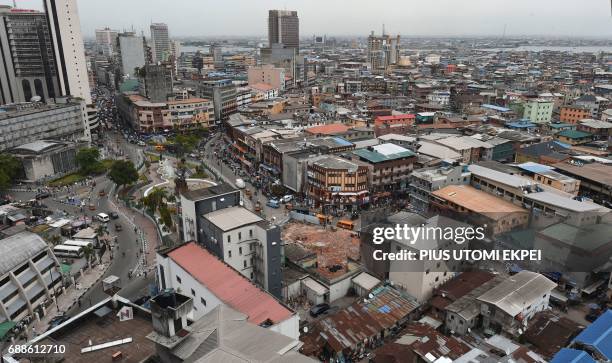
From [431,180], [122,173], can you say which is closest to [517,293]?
[431,180]

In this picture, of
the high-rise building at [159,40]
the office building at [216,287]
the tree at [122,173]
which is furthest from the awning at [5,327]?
the high-rise building at [159,40]

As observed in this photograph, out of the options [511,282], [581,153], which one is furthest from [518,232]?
[581,153]

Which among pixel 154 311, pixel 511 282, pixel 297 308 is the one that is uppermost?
pixel 154 311

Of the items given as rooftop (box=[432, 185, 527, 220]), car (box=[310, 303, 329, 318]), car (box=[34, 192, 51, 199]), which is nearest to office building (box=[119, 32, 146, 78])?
car (box=[34, 192, 51, 199])

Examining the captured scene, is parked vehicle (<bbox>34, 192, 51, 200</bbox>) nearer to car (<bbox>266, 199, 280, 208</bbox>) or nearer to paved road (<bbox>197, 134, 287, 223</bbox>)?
paved road (<bbox>197, 134, 287, 223</bbox>)

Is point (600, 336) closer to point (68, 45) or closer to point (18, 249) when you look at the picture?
point (18, 249)

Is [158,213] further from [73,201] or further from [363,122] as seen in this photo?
[363,122]
